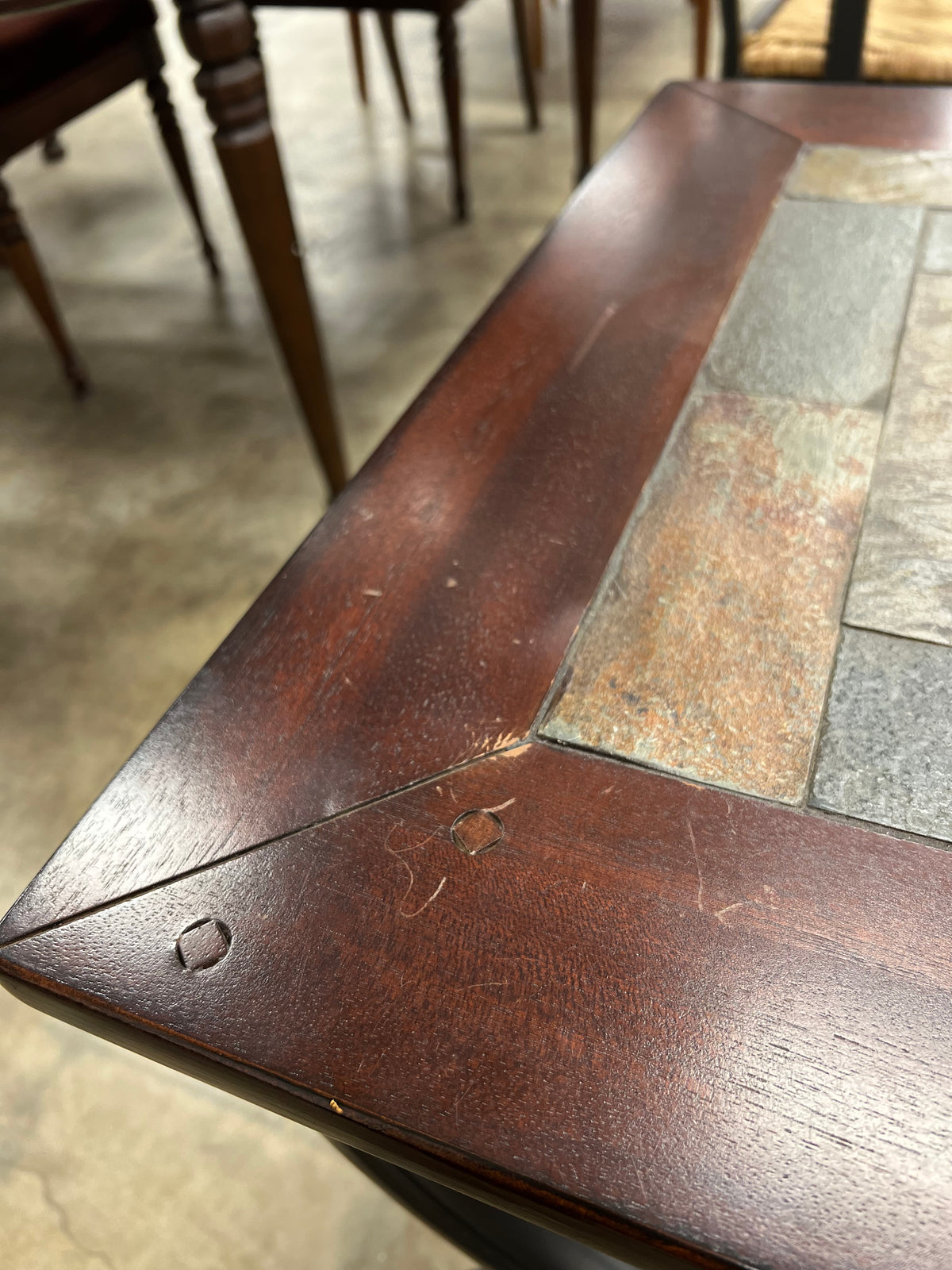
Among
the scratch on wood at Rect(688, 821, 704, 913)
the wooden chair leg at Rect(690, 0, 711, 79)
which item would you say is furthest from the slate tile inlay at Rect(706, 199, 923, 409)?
the wooden chair leg at Rect(690, 0, 711, 79)

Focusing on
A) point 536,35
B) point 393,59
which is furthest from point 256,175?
point 536,35

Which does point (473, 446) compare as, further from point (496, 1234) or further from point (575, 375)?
point (496, 1234)

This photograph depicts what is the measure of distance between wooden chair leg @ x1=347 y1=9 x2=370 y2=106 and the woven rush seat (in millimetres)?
1318

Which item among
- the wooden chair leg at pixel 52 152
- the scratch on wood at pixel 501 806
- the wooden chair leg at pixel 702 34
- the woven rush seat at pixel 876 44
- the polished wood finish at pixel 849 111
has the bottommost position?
the wooden chair leg at pixel 52 152

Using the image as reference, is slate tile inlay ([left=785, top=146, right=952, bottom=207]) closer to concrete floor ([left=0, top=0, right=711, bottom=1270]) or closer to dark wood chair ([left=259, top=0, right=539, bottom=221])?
concrete floor ([left=0, top=0, right=711, bottom=1270])

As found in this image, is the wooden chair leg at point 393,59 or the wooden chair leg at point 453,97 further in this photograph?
the wooden chair leg at point 393,59

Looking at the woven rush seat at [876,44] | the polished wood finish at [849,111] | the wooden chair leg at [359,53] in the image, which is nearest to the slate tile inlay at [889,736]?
the polished wood finish at [849,111]

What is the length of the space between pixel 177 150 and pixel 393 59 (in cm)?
74

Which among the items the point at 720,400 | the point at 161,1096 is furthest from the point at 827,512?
the point at 161,1096

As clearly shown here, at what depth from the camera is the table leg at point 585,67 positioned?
1.68 metres

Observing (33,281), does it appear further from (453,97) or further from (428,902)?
(428,902)

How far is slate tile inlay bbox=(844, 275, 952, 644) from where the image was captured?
0.51 metres

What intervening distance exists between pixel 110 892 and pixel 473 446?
359 millimetres

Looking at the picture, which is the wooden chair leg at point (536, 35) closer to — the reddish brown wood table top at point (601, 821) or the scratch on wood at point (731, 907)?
the reddish brown wood table top at point (601, 821)
